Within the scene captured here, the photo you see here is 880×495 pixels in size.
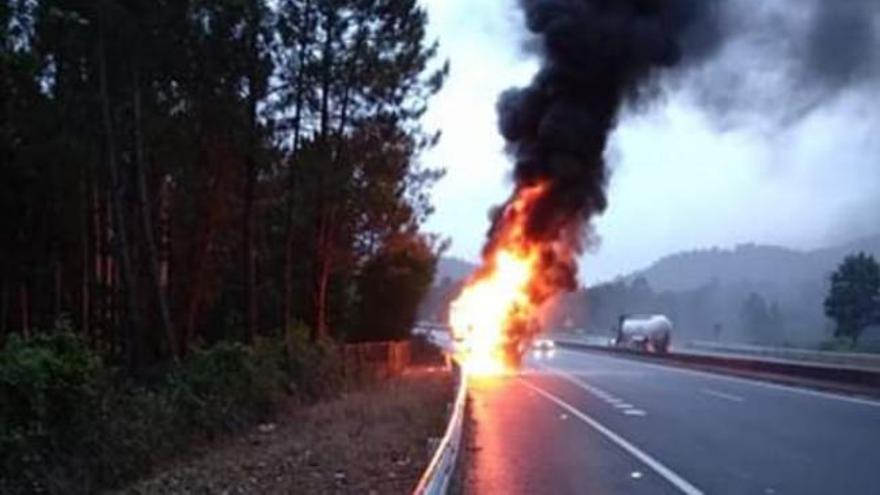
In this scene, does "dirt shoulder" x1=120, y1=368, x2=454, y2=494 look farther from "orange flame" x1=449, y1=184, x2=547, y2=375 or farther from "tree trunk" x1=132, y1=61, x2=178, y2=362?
"orange flame" x1=449, y1=184, x2=547, y2=375

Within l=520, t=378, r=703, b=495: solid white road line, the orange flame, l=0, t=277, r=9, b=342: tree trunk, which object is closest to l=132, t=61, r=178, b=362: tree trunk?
l=520, t=378, r=703, b=495: solid white road line

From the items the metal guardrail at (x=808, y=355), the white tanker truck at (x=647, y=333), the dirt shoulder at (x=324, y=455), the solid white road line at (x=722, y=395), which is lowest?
the dirt shoulder at (x=324, y=455)

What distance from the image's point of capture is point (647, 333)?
84250 mm

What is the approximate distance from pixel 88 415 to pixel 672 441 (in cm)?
910

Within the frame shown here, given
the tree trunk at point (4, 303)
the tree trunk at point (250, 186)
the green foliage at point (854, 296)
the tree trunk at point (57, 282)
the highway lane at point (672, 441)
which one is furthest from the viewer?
the green foliage at point (854, 296)

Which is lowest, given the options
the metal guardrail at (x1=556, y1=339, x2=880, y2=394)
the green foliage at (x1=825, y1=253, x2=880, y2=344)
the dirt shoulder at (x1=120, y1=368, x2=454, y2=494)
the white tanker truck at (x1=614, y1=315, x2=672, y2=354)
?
the dirt shoulder at (x1=120, y1=368, x2=454, y2=494)

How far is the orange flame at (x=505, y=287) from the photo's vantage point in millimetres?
38062

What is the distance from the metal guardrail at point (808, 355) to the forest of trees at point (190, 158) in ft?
63.6

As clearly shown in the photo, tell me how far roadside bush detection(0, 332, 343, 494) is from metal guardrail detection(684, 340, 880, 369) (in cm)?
3066

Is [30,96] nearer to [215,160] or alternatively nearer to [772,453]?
[215,160]

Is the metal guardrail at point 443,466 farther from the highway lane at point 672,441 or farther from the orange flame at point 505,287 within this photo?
the orange flame at point 505,287

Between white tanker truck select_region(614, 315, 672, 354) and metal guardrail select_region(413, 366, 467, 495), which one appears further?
white tanker truck select_region(614, 315, 672, 354)

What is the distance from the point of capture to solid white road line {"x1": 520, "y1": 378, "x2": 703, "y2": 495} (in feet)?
50.3

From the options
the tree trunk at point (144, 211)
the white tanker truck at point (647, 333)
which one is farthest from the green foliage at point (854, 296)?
the tree trunk at point (144, 211)
